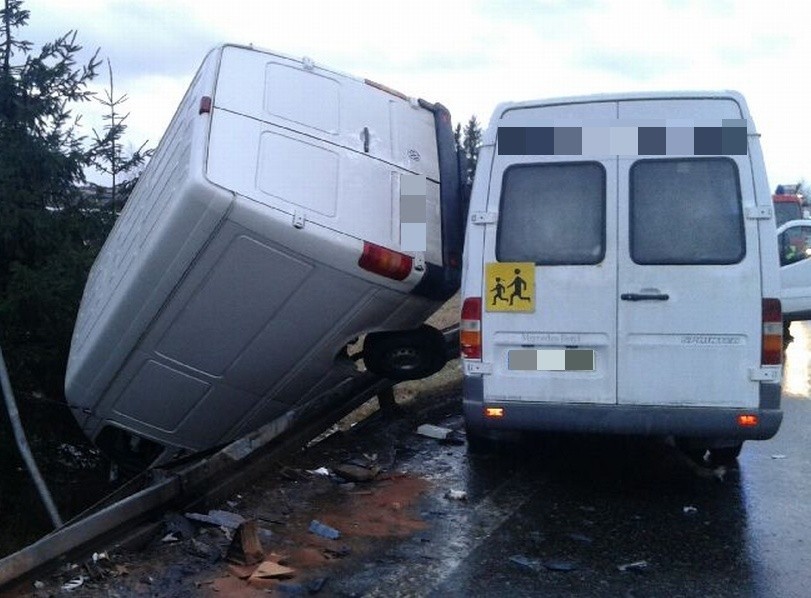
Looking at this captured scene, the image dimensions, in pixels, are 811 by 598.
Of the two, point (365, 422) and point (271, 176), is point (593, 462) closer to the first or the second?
point (365, 422)

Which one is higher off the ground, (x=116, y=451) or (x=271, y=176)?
(x=271, y=176)

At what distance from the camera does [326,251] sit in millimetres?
5461

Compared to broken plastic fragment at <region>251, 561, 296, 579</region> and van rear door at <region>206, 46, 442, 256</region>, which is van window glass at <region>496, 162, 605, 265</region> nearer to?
van rear door at <region>206, 46, 442, 256</region>

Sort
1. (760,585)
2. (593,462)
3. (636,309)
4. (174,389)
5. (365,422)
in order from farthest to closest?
(365,422), (593,462), (174,389), (636,309), (760,585)

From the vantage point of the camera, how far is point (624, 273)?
531cm

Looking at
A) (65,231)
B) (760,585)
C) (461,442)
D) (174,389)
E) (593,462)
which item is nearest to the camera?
(760,585)

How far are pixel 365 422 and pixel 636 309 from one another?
3.01 meters

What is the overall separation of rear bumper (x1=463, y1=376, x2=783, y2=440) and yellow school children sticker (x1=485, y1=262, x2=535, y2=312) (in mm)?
471

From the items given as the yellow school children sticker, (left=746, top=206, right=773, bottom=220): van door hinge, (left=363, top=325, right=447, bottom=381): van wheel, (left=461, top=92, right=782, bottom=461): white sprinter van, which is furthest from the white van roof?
(left=363, top=325, right=447, bottom=381): van wheel

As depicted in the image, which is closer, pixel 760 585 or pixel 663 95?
pixel 760 585

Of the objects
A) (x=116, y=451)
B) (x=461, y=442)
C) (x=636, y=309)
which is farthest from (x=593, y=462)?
(x=116, y=451)

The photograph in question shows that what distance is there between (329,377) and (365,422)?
1.20 m

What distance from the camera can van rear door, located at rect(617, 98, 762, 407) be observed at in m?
5.18

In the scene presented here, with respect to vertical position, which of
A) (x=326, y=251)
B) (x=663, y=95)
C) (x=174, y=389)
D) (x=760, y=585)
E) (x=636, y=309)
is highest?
(x=663, y=95)
